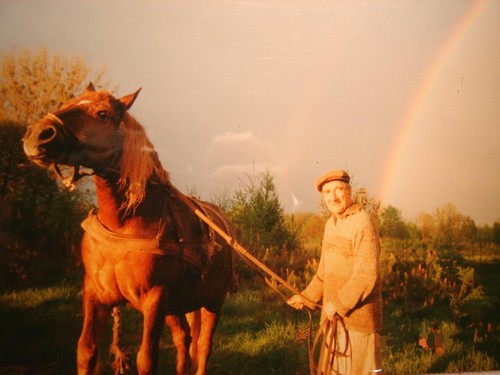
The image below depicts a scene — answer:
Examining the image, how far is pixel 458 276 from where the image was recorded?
154 inches

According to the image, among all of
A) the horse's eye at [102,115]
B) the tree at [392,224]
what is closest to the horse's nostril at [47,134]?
the horse's eye at [102,115]

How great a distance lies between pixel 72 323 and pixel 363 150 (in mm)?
2851

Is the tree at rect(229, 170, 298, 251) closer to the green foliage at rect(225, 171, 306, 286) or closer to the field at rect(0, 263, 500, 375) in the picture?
the green foliage at rect(225, 171, 306, 286)

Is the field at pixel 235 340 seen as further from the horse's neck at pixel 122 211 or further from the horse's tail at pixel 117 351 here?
the horse's neck at pixel 122 211

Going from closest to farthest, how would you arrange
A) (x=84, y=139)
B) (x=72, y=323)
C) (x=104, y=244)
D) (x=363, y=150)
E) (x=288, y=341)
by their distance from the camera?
(x=84, y=139)
(x=104, y=244)
(x=72, y=323)
(x=288, y=341)
(x=363, y=150)

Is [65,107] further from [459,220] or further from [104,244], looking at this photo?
[459,220]

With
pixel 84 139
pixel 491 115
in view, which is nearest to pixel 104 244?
pixel 84 139

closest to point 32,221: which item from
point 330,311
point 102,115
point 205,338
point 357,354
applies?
point 102,115

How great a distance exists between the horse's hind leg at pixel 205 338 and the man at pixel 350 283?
0.66 metres

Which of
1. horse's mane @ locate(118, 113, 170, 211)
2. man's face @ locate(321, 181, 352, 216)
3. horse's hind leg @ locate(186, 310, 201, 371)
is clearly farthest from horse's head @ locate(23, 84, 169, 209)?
man's face @ locate(321, 181, 352, 216)

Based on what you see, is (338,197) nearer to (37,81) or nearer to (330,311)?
(330,311)

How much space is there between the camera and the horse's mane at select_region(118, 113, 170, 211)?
244cm

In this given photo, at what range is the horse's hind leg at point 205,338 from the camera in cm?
299

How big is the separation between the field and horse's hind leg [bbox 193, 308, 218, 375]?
115 mm
